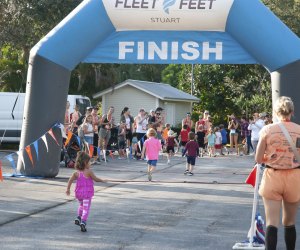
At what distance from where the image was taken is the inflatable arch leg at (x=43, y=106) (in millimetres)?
14758

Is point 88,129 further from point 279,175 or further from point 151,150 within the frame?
point 279,175

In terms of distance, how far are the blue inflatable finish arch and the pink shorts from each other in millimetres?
7251

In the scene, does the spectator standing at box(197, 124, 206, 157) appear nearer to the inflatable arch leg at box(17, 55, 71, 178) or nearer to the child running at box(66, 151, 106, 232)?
the inflatable arch leg at box(17, 55, 71, 178)

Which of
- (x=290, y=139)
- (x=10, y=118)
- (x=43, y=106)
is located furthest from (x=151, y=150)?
(x=10, y=118)

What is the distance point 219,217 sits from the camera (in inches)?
415

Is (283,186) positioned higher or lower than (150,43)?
lower

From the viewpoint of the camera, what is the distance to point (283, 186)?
7207 mm

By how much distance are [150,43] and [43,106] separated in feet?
8.57

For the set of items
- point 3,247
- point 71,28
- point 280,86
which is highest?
point 71,28

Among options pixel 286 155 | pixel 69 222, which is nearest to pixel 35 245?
pixel 69 222

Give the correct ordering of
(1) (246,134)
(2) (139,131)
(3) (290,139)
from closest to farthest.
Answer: (3) (290,139), (2) (139,131), (1) (246,134)

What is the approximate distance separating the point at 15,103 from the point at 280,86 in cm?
1426

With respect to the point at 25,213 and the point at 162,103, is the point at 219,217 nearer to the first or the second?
the point at 25,213

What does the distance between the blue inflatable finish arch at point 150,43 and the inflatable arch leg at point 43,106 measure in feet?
0.07
